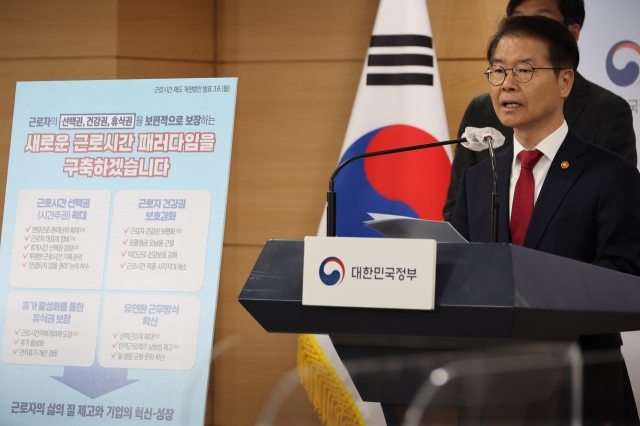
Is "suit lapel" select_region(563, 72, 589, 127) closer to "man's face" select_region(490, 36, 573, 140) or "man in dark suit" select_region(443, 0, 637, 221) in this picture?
"man in dark suit" select_region(443, 0, 637, 221)

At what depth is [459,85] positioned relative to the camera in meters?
3.46

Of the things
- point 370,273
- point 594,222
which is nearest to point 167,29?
point 594,222

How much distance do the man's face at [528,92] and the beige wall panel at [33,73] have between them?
209 cm

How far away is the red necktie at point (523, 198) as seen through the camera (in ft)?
5.59

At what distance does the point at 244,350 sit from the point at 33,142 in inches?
75.0

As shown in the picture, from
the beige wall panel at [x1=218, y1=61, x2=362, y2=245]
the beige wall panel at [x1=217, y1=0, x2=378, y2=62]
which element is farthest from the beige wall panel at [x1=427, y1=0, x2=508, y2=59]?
the beige wall panel at [x1=218, y1=61, x2=362, y2=245]

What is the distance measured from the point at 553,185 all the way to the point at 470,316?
0.78 meters

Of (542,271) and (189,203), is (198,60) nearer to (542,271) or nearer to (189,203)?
(189,203)

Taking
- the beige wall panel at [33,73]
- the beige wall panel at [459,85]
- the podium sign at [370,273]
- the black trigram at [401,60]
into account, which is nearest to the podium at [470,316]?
the podium sign at [370,273]

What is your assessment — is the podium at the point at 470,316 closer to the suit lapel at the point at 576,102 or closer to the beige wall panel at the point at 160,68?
the suit lapel at the point at 576,102

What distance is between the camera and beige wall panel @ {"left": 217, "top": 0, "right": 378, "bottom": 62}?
11.7ft

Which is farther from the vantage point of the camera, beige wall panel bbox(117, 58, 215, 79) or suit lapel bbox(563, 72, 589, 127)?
beige wall panel bbox(117, 58, 215, 79)

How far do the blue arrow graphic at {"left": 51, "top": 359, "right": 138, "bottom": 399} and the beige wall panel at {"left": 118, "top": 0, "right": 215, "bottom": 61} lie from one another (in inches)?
75.2

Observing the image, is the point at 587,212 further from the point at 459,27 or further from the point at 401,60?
the point at 459,27
